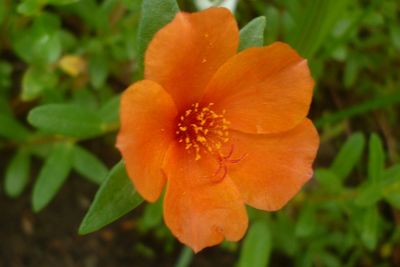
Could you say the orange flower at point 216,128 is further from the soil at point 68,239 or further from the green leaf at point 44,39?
the soil at point 68,239

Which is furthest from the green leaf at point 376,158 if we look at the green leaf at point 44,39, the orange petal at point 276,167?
the green leaf at point 44,39

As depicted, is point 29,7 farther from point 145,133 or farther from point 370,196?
point 370,196

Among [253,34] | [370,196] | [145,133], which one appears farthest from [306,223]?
[145,133]

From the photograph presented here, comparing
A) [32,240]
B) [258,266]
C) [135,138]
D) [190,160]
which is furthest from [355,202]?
[32,240]

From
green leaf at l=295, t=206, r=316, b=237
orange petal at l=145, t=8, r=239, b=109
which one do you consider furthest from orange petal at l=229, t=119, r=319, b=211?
green leaf at l=295, t=206, r=316, b=237

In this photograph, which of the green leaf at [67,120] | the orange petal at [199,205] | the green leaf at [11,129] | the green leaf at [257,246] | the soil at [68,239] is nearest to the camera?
the orange petal at [199,205]

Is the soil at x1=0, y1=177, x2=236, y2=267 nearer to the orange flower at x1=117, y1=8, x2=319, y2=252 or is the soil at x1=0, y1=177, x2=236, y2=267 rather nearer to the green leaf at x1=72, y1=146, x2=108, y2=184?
the green leaf at x1=72, y1=146, x2=108, y2=184

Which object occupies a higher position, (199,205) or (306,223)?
(199,205)

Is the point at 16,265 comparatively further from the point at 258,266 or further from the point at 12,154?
the point at 258,266
